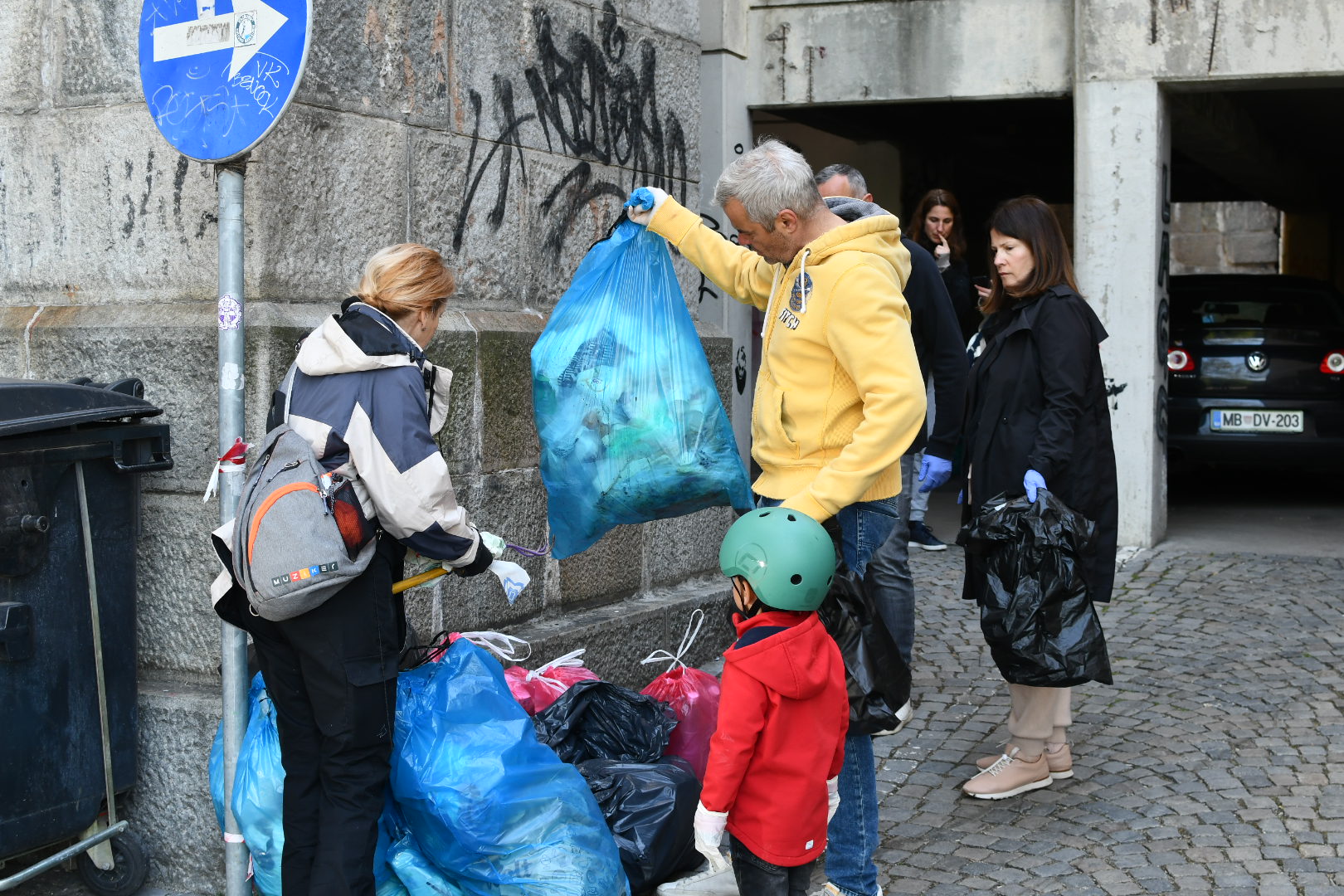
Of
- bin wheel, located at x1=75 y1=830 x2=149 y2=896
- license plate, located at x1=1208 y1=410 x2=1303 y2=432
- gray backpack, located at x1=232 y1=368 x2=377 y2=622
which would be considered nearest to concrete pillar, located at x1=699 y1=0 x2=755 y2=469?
license plate, located at x1=1208 y1=410 x2=1303 y2=432

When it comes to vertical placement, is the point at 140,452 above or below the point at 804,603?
above

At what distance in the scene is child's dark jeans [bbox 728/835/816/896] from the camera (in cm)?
301

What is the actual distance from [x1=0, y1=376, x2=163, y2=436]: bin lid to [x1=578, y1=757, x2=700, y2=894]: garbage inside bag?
1468mm

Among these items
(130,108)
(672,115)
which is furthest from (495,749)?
(672,115)

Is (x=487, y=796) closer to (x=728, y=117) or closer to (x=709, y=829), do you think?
(x=709, y=829)

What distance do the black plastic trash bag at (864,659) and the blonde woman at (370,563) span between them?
79 cm

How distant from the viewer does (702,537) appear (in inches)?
226

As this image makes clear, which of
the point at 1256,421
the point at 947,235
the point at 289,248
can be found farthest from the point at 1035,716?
the point at 1256,421

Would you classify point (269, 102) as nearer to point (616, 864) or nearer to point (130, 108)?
point (130, 108)

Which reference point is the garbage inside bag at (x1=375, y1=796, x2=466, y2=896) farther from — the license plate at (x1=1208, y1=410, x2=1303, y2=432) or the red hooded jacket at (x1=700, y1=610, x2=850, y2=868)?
the license plate at (x1=1208, y1=410, x2=1303, y2=432)

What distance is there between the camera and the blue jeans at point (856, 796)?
10.9 feet

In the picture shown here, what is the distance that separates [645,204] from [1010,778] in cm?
197

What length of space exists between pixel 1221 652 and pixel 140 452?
4.07 m

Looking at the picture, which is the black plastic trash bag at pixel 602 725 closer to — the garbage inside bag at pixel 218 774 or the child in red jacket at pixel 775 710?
the garbage inside bag at pixel 218 774
